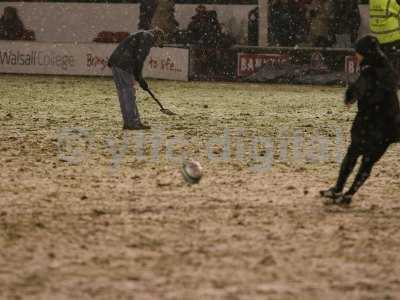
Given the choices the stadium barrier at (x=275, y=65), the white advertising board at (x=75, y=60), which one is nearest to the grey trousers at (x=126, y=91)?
the stadium barrier at (x=275, y=65)

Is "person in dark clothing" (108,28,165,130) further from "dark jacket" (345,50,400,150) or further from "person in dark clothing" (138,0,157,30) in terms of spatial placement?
"person in dark clothing" (138,0,157,30)

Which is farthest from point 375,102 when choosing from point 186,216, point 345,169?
point 186,216

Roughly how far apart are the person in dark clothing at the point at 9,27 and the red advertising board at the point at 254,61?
722cm

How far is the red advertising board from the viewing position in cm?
2455

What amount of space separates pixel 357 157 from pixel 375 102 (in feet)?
1.96

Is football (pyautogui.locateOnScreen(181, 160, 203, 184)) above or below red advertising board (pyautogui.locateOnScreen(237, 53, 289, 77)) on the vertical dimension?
below

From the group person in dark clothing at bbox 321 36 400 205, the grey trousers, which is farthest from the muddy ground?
person in dark clothing at bbox 321 36 400 205

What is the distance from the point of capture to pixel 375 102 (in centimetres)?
782

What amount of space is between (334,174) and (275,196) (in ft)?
5.15

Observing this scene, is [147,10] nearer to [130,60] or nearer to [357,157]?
[130,60]

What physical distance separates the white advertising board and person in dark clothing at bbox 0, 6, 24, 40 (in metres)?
0.81

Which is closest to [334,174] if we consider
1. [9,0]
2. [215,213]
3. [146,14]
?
[215,213]

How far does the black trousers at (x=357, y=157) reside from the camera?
8008 millimetres

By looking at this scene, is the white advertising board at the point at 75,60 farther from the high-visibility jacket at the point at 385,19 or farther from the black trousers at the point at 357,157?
the black trousers at the point at 357,157
